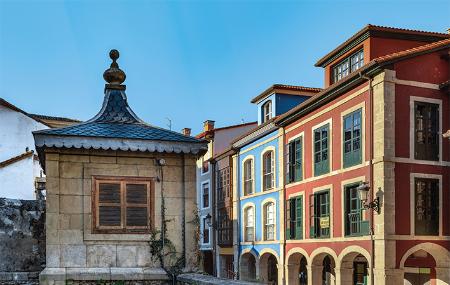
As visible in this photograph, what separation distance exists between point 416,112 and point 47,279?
16.6 metres

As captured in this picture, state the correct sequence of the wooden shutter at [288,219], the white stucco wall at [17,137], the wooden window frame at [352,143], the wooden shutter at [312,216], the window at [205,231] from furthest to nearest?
the window at [205,231] < the white stucco wall at [17,137] < the wooden shutter at [288,219] < the wooden shutter at [312,216] < the wooden window frame at [352,143]

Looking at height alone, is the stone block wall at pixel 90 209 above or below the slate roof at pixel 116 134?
below

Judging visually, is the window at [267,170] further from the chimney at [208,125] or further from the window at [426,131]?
the chimney at [208,125]

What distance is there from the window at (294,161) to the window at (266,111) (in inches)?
165

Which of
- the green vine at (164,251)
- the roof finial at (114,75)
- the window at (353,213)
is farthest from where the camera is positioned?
the window at (353,213)

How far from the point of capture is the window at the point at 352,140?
23406mm

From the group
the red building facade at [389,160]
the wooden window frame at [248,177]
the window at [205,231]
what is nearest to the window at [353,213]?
the red building facade at [389,160]

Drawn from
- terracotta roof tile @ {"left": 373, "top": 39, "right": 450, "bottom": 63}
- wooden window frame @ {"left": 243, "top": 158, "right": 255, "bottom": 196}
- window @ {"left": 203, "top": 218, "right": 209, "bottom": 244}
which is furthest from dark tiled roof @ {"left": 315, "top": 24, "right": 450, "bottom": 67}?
window @ {"left": 203, "top": 218, "right": 209, "bottom": 244}

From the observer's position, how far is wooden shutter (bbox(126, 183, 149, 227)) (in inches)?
403

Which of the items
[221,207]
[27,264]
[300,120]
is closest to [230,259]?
[221,207]

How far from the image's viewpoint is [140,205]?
33.7 ft

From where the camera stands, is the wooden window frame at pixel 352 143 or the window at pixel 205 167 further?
the window at pixel 205 167

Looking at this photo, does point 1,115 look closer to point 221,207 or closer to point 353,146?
point 221,207

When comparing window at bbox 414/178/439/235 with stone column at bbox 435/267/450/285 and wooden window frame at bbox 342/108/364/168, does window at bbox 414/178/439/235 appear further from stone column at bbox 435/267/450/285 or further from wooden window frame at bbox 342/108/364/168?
wooden window frame at bbox 342/108/364/168
